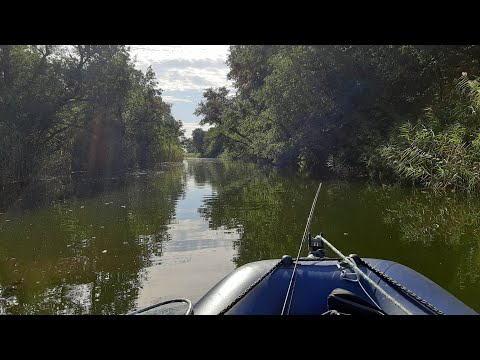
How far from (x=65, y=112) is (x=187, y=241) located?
1729 centimetres

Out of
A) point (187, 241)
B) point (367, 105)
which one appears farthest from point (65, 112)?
point (187, 241)

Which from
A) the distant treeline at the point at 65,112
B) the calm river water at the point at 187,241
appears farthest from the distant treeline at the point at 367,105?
the distant treeline at the point at 65,112

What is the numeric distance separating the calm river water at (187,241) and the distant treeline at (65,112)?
5291 millimetres

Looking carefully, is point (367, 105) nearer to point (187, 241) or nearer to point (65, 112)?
point (187, 241)

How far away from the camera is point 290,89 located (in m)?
18.6

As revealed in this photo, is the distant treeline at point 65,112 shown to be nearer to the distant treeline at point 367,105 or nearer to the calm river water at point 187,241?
the calm river water at point 187,241

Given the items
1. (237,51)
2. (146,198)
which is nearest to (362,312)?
(146,198)

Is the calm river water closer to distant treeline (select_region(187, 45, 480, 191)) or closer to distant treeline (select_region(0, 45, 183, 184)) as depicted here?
distant treeline (select_region(187, 45, 480, 191))

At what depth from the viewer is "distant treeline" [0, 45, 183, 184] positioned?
16203 millimetres

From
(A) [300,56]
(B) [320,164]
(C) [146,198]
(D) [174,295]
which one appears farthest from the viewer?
(B) [320,164]

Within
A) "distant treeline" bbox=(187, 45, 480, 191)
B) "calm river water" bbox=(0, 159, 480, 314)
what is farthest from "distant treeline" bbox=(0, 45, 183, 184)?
"distant treeline" bbox=(187, 45, 480, 191)

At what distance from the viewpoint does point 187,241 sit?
21.5 ft
